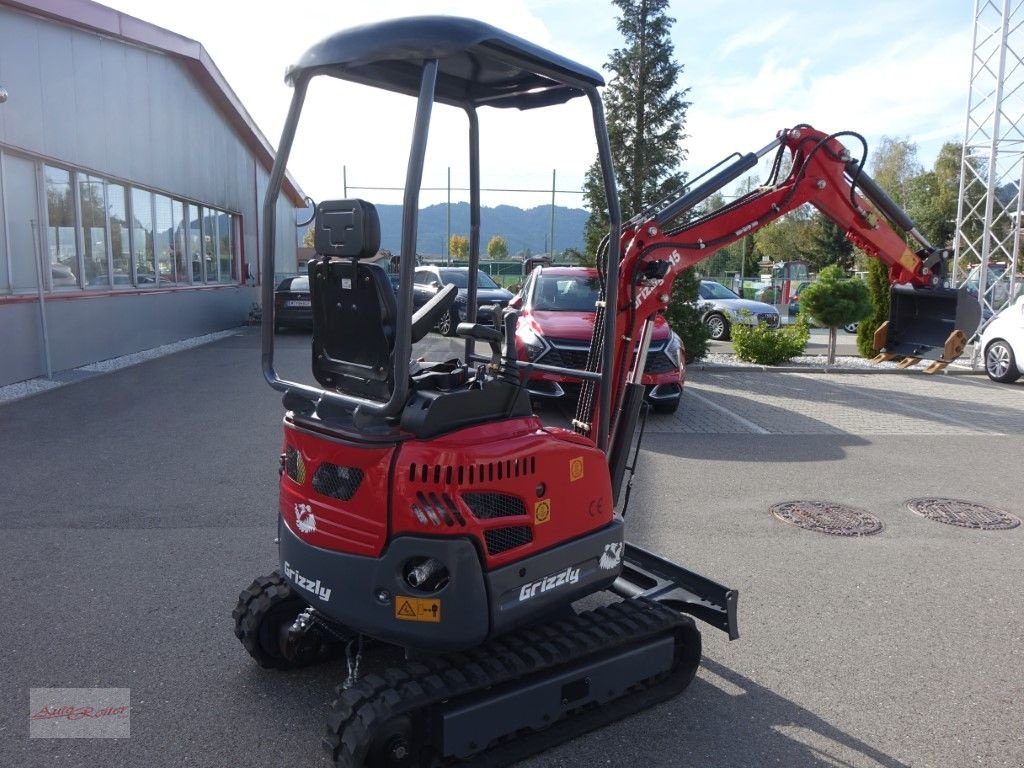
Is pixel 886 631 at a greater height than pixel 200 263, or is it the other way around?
pixel 200 263

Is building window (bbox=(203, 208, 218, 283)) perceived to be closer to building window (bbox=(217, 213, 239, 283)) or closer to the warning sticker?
building window (bbox=(217, 213, 239, 283))

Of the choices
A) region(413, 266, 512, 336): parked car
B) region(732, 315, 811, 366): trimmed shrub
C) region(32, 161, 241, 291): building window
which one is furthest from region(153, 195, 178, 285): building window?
region(413, 266, 512, 336): parked car

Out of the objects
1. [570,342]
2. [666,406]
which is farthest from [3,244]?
[666,406]

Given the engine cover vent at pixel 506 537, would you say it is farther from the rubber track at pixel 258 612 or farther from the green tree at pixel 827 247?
the green tree at pixel 827 247

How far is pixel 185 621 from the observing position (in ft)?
14.6

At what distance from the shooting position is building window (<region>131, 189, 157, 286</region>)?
51.6 feet

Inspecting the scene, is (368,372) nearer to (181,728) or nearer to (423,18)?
(423,18)

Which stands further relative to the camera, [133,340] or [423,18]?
[133,340]

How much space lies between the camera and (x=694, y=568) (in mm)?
5336

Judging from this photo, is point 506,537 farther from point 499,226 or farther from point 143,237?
point 143,237

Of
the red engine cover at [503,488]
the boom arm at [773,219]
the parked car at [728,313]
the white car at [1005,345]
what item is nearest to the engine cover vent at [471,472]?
the red engine cover at [503,488]

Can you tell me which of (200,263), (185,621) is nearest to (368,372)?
(185,621)

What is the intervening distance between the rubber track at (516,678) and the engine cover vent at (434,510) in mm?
587

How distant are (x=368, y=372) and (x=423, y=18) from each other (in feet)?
4.33
